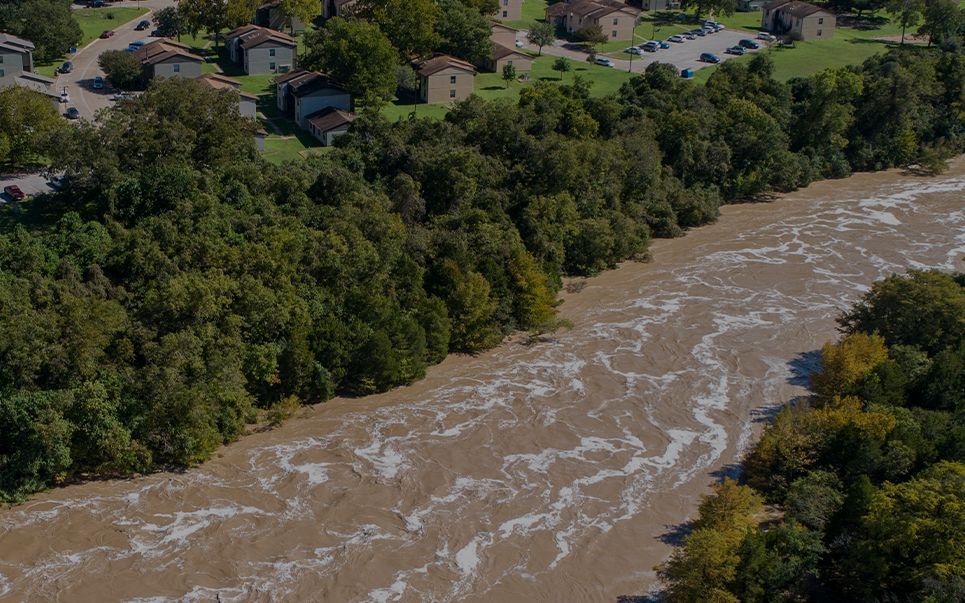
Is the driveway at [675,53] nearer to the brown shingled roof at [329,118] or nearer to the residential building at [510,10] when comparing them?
the residential building at [510,10]

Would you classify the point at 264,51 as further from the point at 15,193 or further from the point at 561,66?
the point at 15,193

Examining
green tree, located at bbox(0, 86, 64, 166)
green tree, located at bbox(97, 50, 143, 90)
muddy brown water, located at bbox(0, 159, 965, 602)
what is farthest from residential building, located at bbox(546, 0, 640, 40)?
green tree, located at bbox(0, 86, 64, 166)

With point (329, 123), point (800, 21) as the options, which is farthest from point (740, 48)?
point (329, 123)

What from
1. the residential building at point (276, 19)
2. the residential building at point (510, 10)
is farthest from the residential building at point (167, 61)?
the residential building at point (510, 10)

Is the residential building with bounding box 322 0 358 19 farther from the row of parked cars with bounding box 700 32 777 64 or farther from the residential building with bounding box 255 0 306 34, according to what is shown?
the row of parked cars with bounding box 700 32 777 64

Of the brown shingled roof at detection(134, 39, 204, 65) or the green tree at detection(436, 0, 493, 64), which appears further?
the green tree at detection(436, 0, 493, 64)

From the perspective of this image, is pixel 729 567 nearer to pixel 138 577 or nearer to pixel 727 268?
pixel 138 577

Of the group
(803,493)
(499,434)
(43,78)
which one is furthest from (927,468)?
(43,78)

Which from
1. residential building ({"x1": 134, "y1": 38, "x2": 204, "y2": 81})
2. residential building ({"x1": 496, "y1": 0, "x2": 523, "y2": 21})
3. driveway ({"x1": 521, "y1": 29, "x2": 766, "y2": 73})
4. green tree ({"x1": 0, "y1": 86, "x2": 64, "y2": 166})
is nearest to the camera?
green tree ({"x1": 0, "y1": 86, "x2": 64, "y2": 166})
